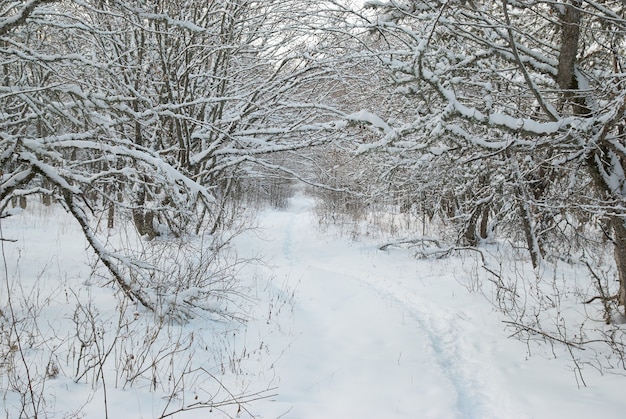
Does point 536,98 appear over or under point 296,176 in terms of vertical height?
over

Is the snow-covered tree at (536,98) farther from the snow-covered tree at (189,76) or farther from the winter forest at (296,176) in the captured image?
the snow-covered tree at (189,76)

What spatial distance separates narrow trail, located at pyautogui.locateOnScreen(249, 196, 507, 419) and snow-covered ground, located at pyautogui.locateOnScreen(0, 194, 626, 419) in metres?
0.01

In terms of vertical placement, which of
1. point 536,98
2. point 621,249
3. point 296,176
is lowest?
point 621,249

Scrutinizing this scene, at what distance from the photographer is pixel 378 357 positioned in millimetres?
4453

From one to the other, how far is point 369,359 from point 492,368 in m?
1.20

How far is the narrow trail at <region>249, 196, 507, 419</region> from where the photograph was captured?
11.1 feet

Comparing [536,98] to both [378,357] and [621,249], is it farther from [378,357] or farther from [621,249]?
[378,357]

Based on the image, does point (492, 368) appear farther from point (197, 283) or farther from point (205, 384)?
point (197, 283)

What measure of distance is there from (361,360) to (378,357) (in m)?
0.20

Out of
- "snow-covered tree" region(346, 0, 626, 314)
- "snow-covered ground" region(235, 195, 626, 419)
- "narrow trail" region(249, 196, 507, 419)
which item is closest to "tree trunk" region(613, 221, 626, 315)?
"snow-covered tree" region(346, 0, 626, 314)

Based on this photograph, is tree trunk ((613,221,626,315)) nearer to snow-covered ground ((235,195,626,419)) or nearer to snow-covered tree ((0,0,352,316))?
snow-covered ground ((235,195,626,419))

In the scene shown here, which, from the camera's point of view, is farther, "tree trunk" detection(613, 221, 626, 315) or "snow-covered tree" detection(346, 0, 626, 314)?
"tree trunk" detection(613, 221, 626, 315)

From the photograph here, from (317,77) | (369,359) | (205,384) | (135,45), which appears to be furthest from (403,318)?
(135,45)

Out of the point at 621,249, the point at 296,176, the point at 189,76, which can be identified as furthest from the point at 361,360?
the point at 189,76
